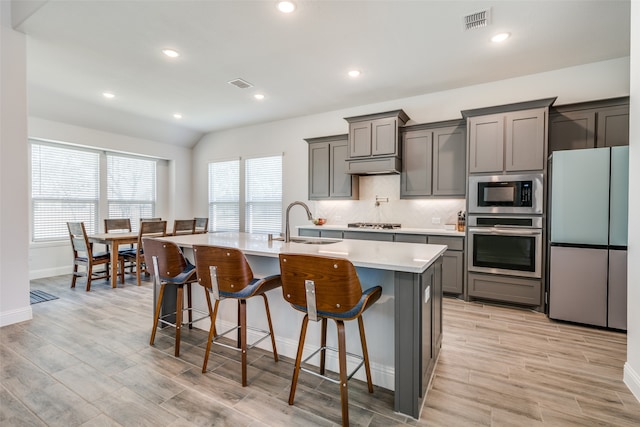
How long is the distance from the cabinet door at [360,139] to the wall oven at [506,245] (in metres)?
1.79

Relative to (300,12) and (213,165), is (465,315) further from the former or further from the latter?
(213,165)

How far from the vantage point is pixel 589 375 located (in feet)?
7.12

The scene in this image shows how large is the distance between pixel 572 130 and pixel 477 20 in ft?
6.24

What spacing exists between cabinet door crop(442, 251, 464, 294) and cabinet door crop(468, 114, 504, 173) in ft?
3.71

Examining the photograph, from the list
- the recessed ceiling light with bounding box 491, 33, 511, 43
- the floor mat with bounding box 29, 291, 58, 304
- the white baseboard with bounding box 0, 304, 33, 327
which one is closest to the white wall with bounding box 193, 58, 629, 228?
the recessed ceiling light with bounding box 491, 33, 511, 43

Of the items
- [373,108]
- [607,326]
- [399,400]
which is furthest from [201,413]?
[373,108]

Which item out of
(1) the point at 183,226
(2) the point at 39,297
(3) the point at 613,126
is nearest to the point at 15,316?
(2) the point at 39,297

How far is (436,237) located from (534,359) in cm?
183

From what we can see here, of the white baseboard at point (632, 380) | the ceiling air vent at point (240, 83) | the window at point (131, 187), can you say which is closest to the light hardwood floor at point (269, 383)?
the white baseboard at point (632, 380)

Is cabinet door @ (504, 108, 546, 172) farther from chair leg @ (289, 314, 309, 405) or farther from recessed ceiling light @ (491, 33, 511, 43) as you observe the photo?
chair leg @ (289, 314, 309, 405)

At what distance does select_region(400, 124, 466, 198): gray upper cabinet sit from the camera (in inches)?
163

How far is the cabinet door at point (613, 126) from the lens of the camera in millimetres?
3309

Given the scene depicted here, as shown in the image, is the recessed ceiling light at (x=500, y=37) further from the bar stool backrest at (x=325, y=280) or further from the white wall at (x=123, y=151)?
the white wall at (x=123, y=151)

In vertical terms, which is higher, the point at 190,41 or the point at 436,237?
the point at 190,41
